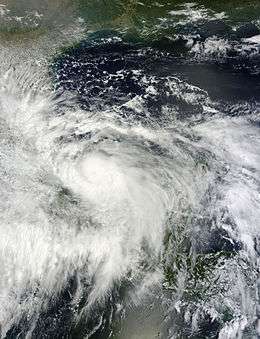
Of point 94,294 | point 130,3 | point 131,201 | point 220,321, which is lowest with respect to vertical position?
point 220,321

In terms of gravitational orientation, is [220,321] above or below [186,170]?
below

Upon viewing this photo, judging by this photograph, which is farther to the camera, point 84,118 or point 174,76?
point 174,76

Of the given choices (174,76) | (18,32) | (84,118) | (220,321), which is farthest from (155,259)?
(18,32)

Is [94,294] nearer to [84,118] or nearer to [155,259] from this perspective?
[155,259]

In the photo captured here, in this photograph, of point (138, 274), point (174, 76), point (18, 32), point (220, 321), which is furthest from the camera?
point (18, 32)

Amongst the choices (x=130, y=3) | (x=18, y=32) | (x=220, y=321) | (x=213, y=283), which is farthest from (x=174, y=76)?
(x=220, y=321)

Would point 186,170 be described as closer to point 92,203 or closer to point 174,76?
point 92,203

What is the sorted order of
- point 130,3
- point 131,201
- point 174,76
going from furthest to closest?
point 130,3 < point 174,76 < point 131,201
